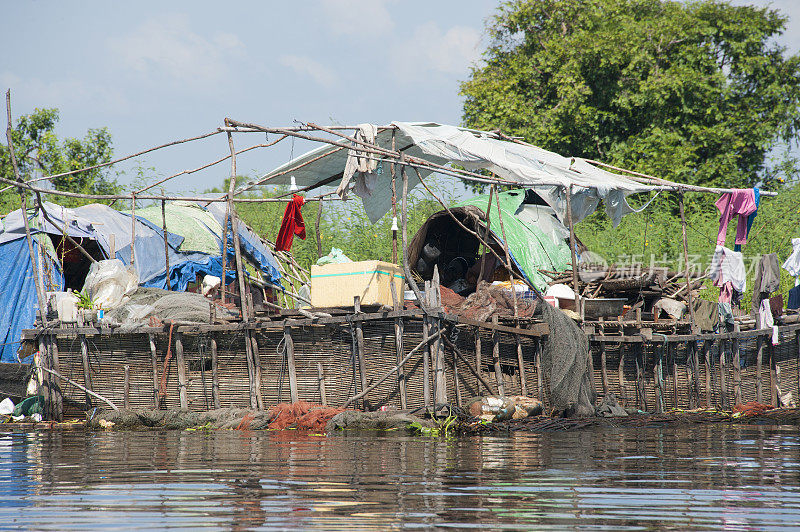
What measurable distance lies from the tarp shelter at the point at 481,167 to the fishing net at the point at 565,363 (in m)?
2.34

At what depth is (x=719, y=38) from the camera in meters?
29.3

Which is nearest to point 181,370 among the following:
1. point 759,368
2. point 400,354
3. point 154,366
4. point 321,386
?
point 154,366

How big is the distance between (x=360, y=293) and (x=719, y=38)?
2171 centimetres

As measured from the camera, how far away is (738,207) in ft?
53.1

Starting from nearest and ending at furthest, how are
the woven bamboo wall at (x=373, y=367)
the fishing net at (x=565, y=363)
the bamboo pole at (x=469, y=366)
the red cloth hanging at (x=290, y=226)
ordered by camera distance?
1. the bamboo pole at (x=469, y=366)
2. the woven bamboo wall at (x=373, y=367)
3. the fishing net at (x=565, y=363)
4. the red cloth hanging at (x=290, y=226)

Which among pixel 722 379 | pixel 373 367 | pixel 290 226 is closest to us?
pixel 373 367

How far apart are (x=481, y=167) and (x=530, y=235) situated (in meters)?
4.16

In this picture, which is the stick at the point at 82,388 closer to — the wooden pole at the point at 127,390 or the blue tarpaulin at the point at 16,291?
the wooden pole at the point at 127,390

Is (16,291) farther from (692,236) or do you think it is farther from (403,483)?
(692,236)

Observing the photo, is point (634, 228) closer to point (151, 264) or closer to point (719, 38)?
point (719, 38)

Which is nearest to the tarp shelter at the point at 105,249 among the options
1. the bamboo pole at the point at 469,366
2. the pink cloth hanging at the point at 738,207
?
the bamboo pole at the point at 469,366

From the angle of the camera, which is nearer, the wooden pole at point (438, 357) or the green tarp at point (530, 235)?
the wooden pole at point (438, 357)

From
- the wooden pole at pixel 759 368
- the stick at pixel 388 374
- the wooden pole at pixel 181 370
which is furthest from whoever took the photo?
the wooden pole at pixel 759 368

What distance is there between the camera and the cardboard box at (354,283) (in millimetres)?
12531
